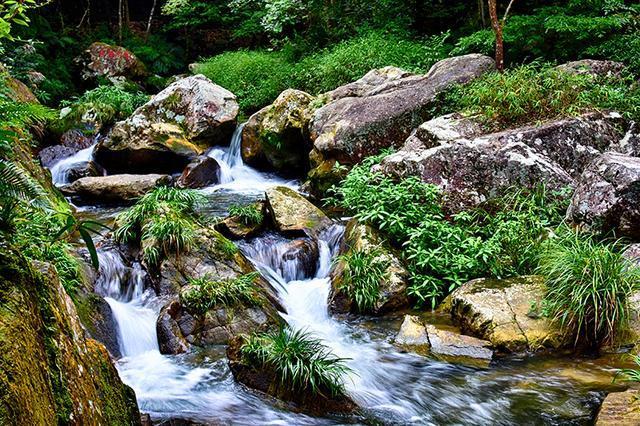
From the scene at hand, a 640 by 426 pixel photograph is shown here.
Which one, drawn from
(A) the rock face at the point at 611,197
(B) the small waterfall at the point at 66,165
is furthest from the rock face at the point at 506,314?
(B) the small waterfall at the point at 66,165

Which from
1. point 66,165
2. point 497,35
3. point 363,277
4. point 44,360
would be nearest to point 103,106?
point 66,165

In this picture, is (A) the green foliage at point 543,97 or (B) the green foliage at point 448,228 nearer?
(B) the green foliage at point 448,228

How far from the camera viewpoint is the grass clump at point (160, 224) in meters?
7.05

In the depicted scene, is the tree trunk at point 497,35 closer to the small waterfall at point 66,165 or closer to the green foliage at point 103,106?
the small waterfall at point 66,165

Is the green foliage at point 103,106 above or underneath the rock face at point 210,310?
above

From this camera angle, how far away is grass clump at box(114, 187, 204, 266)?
7.05 meters

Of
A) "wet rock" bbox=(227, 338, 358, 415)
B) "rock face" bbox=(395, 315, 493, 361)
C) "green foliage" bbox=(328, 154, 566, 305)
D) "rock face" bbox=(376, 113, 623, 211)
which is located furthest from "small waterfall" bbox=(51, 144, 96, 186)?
"rock face" bbox=(395, 315, 493, 361)

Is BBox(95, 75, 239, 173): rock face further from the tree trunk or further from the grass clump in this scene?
the tree trunk

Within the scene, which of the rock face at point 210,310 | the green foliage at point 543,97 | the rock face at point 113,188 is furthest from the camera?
the rock face at point 113,188

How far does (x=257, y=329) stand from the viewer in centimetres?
599

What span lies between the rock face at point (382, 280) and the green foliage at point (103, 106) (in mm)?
9697

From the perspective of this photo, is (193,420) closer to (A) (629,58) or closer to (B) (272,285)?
(B) (272,285)

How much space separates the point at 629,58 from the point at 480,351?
7.90 m

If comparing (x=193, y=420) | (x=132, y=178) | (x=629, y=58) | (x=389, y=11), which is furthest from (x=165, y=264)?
(x=389, y=11)
